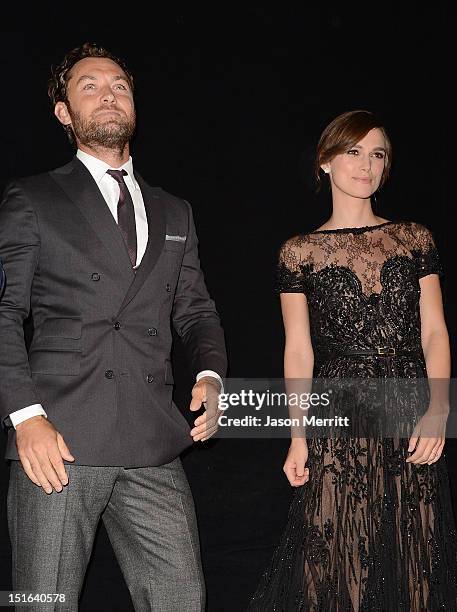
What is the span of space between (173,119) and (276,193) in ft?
1.66

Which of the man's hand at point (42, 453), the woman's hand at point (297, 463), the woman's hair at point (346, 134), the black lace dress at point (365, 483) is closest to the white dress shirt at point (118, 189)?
the man's hand at point (42, 453)

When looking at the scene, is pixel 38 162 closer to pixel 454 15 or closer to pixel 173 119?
pixel 173 119

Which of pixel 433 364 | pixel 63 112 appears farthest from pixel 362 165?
pixel 63 112

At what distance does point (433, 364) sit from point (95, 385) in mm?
1224

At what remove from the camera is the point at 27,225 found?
2.34 meters

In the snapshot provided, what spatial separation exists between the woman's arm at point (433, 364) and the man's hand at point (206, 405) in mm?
809

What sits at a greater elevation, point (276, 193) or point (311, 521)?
point (276, 193)

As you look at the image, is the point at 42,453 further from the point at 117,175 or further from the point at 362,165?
the point at 362,165

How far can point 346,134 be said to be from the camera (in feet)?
10.1

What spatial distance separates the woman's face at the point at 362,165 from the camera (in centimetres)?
307

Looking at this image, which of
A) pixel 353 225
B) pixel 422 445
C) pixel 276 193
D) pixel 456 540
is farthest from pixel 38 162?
pixel 456 540

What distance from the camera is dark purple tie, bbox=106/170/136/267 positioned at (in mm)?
2457

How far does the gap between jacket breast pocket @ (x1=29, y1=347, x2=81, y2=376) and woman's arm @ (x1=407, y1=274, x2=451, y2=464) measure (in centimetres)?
119

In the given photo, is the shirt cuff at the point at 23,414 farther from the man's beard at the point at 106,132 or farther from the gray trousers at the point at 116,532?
the man's beard at the point at 106,132
